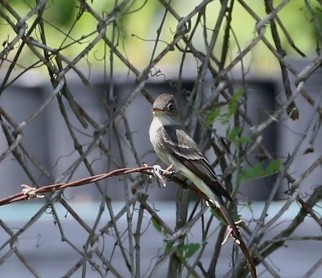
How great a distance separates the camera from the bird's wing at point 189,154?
393cm

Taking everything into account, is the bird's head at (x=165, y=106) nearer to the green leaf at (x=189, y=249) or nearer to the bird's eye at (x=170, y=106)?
the bird's eye at (x=170, y=106)

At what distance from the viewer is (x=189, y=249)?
13.0ft

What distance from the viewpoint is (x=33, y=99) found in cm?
625

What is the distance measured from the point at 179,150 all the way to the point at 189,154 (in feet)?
0.21

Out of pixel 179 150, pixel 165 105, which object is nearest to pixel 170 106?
pixel 165 105

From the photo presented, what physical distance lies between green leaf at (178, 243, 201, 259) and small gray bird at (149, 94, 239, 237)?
185mm

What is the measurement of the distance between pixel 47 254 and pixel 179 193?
190 centimetres

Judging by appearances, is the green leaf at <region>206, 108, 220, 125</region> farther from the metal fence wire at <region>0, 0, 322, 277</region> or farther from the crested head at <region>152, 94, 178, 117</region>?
the crested head at <region>152, 94, 178, 117</region>

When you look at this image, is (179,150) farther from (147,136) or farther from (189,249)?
(147,136)

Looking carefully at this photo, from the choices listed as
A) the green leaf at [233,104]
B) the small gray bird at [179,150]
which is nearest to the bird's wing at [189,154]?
the small gray bird at [179,150]

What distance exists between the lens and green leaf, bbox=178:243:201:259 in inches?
155

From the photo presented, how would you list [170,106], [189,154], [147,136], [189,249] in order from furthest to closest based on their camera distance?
[147,136], [170,106], [189,154], [189,249]

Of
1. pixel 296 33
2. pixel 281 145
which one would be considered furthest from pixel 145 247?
pixel 296 33

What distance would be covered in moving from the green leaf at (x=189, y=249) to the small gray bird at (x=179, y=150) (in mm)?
185
